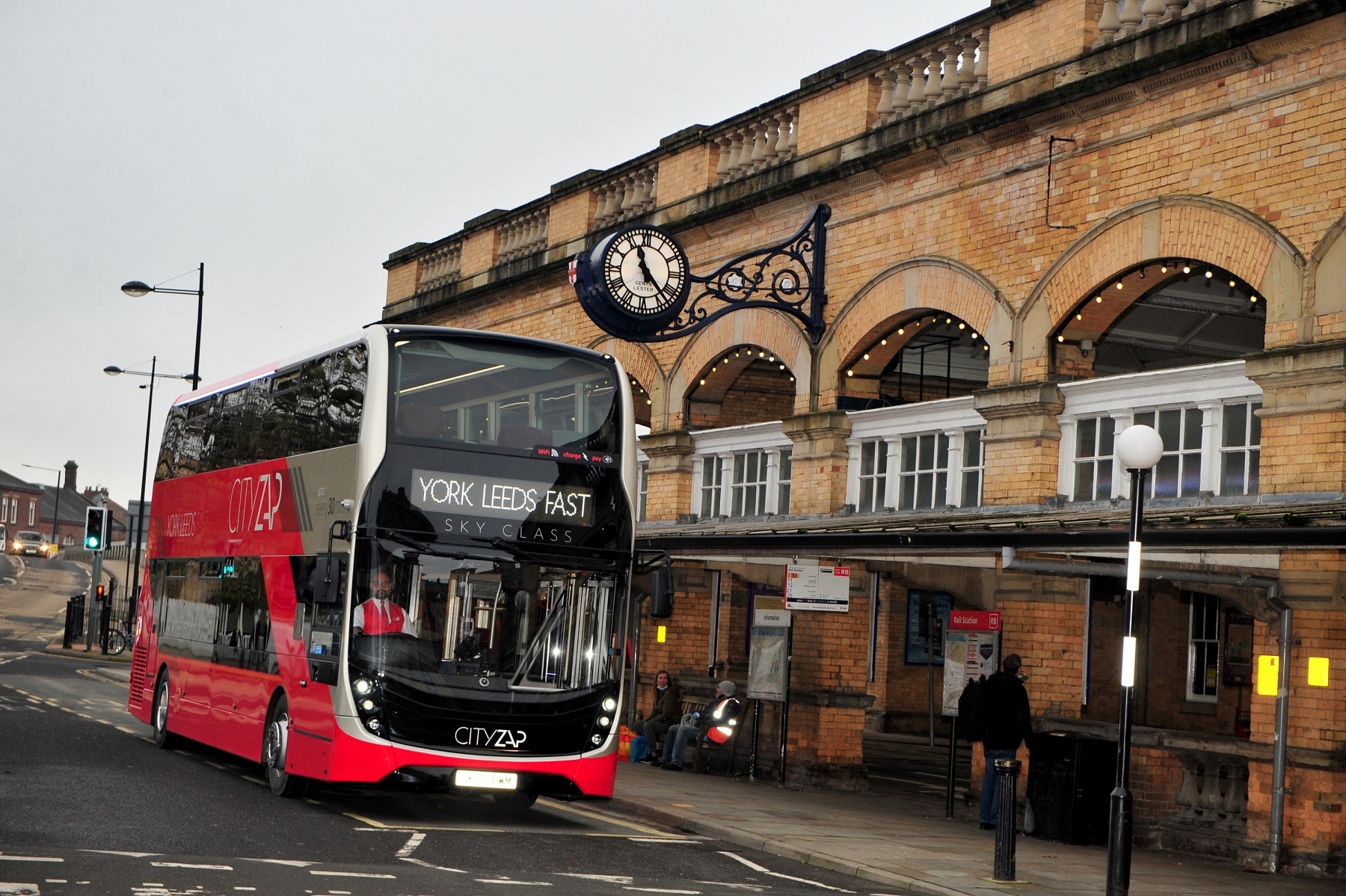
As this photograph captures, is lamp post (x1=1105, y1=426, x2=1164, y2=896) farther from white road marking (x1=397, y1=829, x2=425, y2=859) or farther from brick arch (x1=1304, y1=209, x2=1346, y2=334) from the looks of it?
white road marking (x1=397, y1=829, x2=425, y2=859)

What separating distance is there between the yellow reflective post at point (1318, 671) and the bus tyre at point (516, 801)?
6959mm

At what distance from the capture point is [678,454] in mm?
22656

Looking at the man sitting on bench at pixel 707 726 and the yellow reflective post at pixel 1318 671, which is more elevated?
the yellow reflective post at pixel 1318 671

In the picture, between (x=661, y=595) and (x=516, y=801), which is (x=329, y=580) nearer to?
(x=661, y=595)

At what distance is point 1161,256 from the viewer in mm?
14781

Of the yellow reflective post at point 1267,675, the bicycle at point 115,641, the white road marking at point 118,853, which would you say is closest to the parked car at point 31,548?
the bicycle at point 115,641

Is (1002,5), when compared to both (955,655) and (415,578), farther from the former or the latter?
(415,578)

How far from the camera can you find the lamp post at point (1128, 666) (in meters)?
11.0

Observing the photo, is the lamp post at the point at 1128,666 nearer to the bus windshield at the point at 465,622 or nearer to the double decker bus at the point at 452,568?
the double decker bus at the point at 452,568

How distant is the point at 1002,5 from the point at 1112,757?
7.70m

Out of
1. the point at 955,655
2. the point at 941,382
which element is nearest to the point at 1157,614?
the point at 955,655

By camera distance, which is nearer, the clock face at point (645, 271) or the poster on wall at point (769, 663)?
the clock face at point (645, 271)

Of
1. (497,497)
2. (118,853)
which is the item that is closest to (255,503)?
(497,497)

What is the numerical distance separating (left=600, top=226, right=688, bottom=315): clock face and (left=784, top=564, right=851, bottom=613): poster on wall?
3600mm
